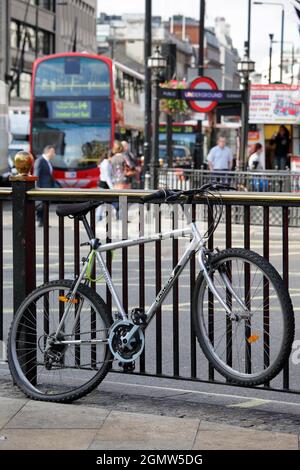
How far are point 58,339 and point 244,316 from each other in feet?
3.62

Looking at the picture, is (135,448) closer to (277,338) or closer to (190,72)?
(277,338)

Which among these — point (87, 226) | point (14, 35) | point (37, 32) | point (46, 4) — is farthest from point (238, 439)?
point (46, 4)

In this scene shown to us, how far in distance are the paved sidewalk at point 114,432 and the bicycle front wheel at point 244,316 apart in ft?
1.40

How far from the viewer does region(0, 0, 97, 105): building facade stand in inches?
2948

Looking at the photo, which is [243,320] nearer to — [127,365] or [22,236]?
[127,365]

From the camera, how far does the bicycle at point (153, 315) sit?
6.18 meters

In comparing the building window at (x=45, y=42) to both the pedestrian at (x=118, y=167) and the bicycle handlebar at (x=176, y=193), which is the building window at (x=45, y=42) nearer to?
the pedestrian at (x=118, y=167)

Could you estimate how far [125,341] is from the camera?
641 cm

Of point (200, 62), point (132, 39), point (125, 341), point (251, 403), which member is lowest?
point (251, 403)

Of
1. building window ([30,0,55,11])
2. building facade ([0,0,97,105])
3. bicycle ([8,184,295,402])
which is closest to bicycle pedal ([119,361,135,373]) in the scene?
bicycle ([8,184,295,402])

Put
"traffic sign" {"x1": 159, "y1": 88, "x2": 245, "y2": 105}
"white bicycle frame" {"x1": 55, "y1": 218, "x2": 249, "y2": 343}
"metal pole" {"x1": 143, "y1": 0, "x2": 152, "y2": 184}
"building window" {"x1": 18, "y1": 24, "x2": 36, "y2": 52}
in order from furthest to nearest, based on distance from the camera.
→ "building window" {"x1": 18, "y1": 24, "x2": 36, "y2": 52} < "metal pole" {"x1": 143, "y1": 0, "x2": 152, "y2": 184} < "traffic sign" {"x1": 159, "y1": 88, "x2": 245, "y2": 105} < "white bicycle frame" {"x1": 55, "y1": 218, "x2": 249, "y2": 343}

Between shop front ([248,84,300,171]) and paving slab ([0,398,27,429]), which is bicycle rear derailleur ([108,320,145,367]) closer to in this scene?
paving slab ([0,398,27,429])

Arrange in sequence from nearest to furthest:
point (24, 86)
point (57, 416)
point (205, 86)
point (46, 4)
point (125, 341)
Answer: point (57, 416) → point (125, 341) → point (205, 86) → point (24, 86) → point (46, 4)
